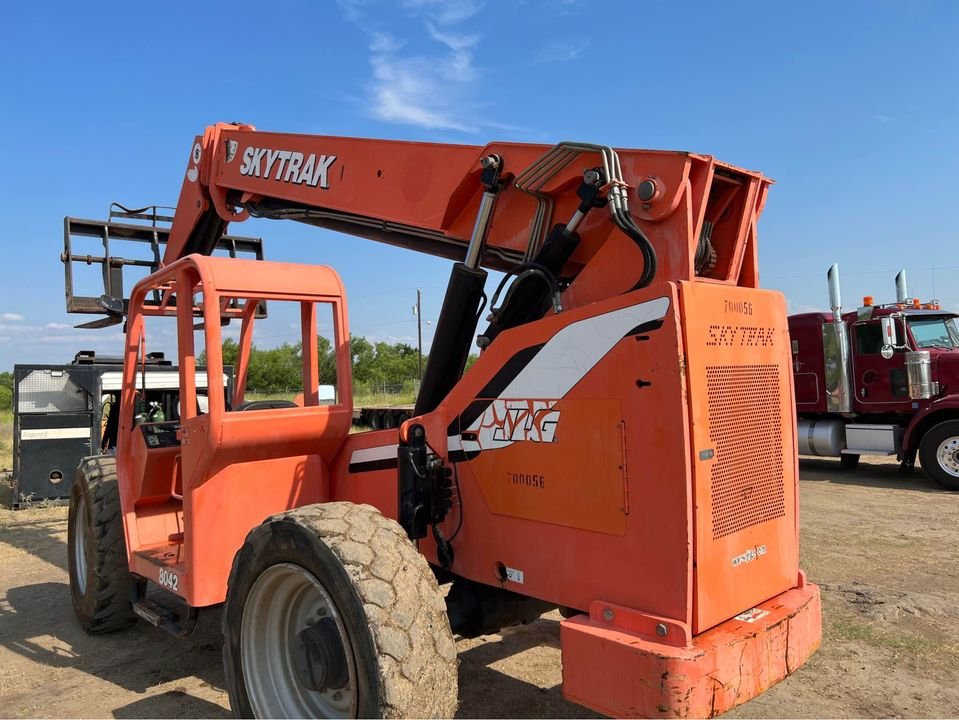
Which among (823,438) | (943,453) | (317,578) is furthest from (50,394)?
(943,453)

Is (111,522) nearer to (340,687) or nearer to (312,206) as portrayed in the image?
(312,206)

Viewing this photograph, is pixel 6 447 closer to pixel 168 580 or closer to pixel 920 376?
pixel 168 580

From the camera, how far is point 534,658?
4.59m

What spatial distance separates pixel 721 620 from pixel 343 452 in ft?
7.55

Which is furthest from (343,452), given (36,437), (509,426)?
(36,437)

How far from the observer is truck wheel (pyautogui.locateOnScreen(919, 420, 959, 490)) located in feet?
35.7

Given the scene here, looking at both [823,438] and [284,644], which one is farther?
[823,438]

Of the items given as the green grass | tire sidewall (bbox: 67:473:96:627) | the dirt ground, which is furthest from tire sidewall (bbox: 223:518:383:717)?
the green grass

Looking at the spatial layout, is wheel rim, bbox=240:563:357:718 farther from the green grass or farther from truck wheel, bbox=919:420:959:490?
the green grass

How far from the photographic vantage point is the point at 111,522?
516 centimetres

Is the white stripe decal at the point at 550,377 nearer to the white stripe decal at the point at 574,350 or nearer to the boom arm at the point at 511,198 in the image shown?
the white stripe decal at the point at 574,350

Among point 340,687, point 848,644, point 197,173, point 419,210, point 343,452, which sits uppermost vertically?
point 197,173

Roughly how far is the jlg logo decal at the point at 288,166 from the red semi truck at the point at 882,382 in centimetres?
966

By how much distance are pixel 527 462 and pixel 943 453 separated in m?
10.4
